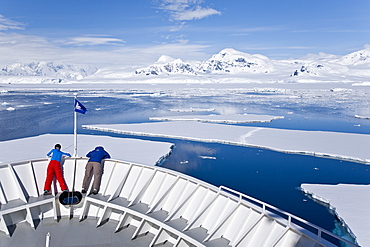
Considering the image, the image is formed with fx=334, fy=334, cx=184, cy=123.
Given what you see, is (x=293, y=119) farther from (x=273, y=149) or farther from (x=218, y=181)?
(x=218, y=181)

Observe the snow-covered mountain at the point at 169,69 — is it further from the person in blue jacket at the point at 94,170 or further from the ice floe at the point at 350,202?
the person in blue jacket at the point at 94,170

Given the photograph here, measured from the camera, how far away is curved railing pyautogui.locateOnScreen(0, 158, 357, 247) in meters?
4.23

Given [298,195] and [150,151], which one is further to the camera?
[150,151]

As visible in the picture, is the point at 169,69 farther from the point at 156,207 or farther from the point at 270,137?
the point at 156,207

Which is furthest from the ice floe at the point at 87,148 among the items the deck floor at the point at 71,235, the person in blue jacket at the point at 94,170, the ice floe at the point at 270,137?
the deck floor at the point at 71,235

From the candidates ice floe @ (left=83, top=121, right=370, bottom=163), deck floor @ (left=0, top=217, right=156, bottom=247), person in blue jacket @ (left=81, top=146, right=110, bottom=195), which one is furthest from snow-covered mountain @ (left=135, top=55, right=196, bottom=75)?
deck floor @ (left=0, top=217, right=156, bottom=247)

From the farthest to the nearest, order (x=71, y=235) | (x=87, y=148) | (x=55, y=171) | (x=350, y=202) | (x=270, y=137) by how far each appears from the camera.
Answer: (x=270, y=137), (x=87, y=148), (x=350, y=202), (x=55, y=171), (x=71, y=235)

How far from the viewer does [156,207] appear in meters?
5.23

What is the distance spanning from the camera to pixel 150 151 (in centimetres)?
1274

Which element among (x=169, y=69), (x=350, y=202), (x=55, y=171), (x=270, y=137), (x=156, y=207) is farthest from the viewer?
(x=169, y=69)

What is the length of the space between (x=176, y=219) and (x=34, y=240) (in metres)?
2.06

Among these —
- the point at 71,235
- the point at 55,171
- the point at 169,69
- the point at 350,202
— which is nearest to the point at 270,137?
the point at 350,202

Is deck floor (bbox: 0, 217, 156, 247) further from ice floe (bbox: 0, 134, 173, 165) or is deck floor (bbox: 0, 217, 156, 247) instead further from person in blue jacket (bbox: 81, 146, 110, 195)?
ice floe (bbox: 0, 134, 173, 165)

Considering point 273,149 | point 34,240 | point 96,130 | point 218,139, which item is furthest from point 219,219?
point 96,130
